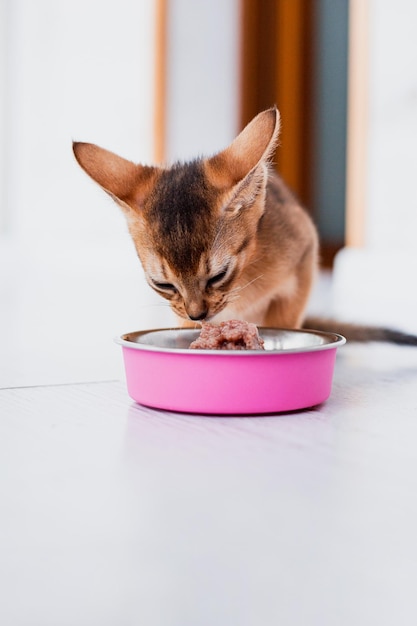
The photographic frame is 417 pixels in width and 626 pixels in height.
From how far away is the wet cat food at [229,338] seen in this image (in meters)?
1.22

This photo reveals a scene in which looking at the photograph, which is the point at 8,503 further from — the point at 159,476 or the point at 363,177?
the point at 363,177

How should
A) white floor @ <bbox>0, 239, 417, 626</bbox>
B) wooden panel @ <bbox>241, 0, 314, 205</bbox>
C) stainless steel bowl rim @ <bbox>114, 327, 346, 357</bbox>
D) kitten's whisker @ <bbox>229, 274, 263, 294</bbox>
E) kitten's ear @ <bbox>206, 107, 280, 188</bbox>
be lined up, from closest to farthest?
white floor @ <bbox>0, 239, 417, 626</bbox>
stainless steel bowl rim @ <bbox>114, 327, 346, 357</bbox>
kitten's ear @ <bbox>206, 107, 280, 188</bbox>
kitten's whisker @ <bbox>229, 274, 263, 294</bbox>
wooden panel @ <bbox>241, 0, 314, 205</bbox>

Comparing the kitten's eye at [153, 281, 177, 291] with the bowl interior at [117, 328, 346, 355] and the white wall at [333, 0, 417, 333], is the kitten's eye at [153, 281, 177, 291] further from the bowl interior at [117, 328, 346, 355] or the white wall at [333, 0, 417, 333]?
the white wall at [333, 0, 417, 333]

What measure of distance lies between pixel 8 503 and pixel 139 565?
20 centimetres

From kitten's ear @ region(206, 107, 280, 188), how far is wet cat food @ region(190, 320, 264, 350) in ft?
1.00

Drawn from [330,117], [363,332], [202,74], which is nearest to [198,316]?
[363,332]

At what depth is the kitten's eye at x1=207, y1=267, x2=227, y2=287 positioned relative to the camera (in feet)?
4.62

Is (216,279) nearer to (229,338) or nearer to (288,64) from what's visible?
(229,338)

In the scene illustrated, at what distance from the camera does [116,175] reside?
4.92ft

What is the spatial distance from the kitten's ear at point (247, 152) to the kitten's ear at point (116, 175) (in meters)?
0.14

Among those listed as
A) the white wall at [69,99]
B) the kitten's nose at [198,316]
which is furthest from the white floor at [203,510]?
the white wall at [69,99]

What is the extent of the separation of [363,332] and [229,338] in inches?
27.4

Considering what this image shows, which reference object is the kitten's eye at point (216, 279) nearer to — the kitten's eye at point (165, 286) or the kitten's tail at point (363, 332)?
the kitten's eye at point (165, 286)

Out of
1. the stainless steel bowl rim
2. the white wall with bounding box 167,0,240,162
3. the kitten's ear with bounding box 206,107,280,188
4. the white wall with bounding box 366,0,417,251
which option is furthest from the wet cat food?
the white wall with bounding box 167,0,240,162
